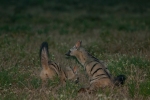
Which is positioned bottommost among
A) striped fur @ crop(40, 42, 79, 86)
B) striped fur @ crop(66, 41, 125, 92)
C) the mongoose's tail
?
striped fur @ crop(66, 41, 125, 92)

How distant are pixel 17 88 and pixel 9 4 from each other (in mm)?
22382

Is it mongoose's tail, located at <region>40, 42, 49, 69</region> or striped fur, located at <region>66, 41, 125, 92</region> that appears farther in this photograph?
mongoose's tail, located at <region>40, 42, 49, 69</region>

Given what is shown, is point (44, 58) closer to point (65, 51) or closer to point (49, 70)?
point (49, 70)

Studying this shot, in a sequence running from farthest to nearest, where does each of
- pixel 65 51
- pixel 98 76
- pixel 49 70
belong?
pixel 65 51 → pixel 49 70 → pixel 98 76

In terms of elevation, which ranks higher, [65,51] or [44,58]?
[65,51]

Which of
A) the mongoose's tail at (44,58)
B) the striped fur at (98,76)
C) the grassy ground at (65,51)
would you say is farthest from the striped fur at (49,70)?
the striped fur at (98,76)

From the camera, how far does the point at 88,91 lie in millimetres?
7660

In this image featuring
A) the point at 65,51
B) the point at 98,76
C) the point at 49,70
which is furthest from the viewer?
the point at 65,51

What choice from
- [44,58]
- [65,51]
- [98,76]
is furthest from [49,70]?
[65,51]

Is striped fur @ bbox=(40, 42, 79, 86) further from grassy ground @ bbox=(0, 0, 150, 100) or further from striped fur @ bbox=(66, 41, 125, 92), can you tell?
striped fur @ bbox=(66, 41, 125, 92)

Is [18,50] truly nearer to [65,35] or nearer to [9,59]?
[9,59]

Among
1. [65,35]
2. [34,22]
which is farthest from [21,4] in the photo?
[65,35]

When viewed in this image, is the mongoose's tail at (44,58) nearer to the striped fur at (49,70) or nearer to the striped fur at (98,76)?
the striped fur at (49,70)

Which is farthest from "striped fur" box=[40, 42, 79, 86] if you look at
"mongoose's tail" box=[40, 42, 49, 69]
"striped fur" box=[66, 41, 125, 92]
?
"striped fur" box=[66, 41, 125, 92]
